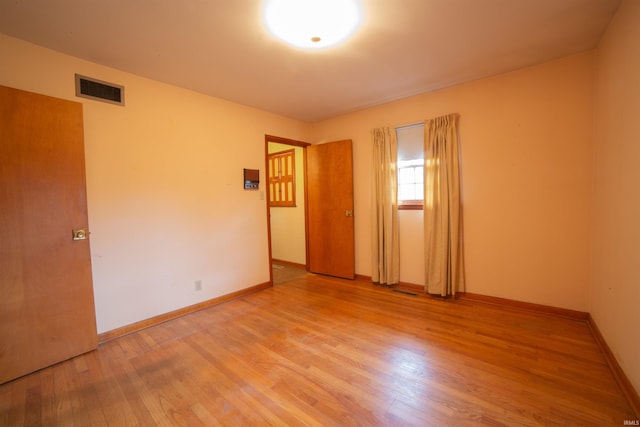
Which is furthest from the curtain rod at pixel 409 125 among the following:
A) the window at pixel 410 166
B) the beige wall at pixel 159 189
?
the beige wall at pixel 159 189

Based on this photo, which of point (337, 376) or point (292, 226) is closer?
point (337, 376)

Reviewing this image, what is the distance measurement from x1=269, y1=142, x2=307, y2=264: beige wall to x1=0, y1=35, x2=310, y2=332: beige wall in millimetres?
1227

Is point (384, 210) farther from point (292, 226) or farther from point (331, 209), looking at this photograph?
point (292, 226)

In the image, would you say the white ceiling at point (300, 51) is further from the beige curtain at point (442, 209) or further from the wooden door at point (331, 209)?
the wooden door at point (331, 209)

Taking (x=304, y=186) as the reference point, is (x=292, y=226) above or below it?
below

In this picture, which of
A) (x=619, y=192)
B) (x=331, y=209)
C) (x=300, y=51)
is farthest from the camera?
(x=331, y=209)

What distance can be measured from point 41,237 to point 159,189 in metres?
0.98

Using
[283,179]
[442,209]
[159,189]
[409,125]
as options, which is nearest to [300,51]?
[409,125]

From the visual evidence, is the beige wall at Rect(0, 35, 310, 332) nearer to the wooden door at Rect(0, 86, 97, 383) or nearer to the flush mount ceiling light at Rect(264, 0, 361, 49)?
the wooden door at Rect(0, 86, 97, 383)

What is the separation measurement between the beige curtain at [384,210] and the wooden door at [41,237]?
319cm

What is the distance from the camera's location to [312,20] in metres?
1.86

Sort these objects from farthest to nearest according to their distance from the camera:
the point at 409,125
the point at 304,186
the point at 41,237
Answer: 1. the point at 304,186
2. the point at 409,125
3. the point at 41,237

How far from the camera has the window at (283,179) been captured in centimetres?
498

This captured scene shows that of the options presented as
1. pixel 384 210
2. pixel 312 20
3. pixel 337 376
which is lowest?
pixel 337 376
